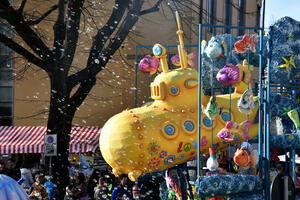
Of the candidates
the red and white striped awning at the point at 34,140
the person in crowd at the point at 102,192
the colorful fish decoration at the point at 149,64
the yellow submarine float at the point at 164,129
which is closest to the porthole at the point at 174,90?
the yellow submarine float at the point at 164,129

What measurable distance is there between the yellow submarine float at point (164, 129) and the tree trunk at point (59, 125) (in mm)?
3165

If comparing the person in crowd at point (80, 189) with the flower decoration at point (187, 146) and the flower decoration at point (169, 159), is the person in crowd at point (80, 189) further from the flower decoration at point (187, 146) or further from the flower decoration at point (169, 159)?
the flower decoration at point (187, 146)

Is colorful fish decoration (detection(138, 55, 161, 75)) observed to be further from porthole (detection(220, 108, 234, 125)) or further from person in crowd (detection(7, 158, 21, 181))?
person in crowd (detection(7, 158, 21, 181))

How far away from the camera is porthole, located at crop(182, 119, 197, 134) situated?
25.2 feet

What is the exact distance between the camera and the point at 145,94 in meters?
16.5

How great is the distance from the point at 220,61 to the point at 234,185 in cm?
204

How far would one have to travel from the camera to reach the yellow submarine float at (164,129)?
7.47m

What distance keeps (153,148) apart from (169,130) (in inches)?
14.7

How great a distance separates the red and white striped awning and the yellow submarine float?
483cm

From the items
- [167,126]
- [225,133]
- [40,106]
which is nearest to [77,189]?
[167,126]

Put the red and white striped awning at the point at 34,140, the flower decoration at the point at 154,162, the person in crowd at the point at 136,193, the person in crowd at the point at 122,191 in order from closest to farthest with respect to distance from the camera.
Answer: the flower decoration at the point at 154,162 → the person in crowd at the point at 136,193 → the person in crowd at the point at 122,191 → the red and white striped awning at the point at 34,140

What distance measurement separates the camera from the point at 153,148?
7.49m

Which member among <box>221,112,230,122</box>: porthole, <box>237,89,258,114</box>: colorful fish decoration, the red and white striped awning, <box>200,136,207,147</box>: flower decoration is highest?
<box>237,89,258,114</box>: colorful fish decoration

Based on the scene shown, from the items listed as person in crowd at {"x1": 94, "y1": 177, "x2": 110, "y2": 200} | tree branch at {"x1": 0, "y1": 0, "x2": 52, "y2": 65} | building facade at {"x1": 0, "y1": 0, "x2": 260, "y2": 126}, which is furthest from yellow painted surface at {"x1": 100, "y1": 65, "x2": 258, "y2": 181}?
building facade at {"x1": 0, "y1": 0, "x2": 260, "y2": 126}
